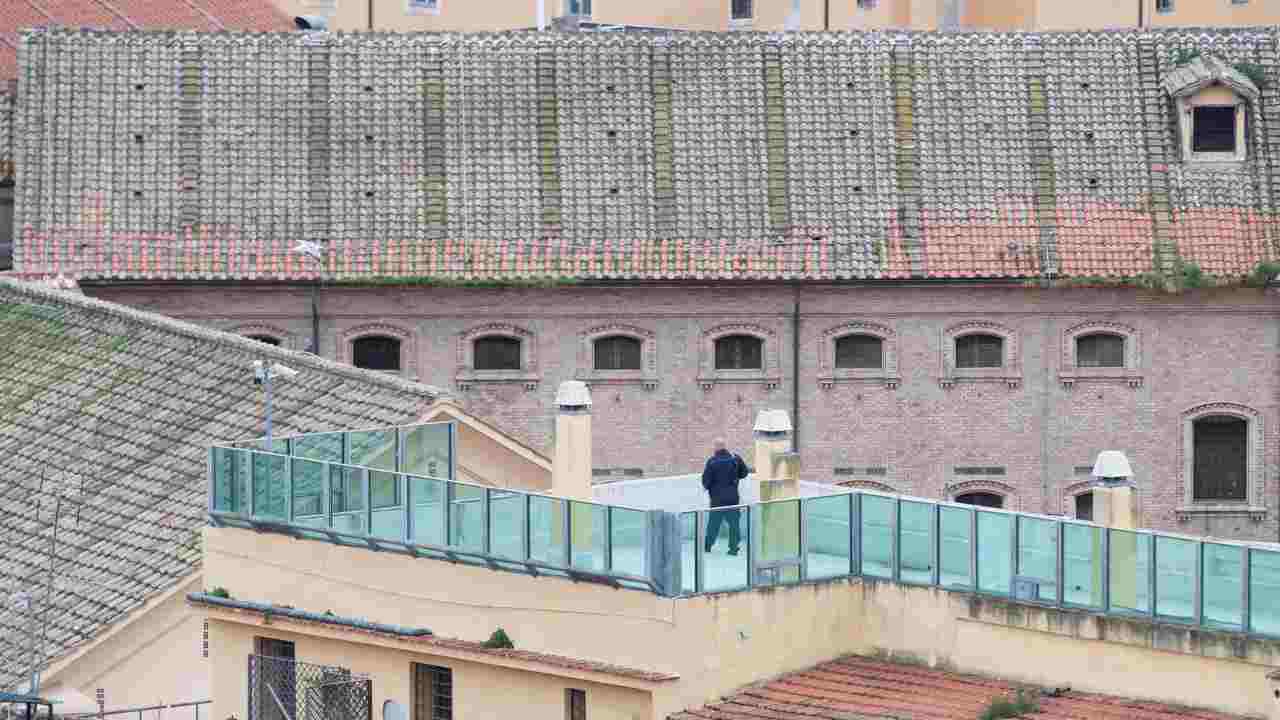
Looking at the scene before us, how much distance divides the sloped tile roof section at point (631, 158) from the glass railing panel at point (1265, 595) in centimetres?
3205

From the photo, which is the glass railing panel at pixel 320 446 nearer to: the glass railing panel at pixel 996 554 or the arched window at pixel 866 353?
the glass railing panel at pixel 996 554

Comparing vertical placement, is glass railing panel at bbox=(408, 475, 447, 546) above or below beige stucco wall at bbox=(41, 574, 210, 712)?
above

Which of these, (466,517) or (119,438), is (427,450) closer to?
(466,517)

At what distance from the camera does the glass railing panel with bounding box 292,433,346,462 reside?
4838 cm

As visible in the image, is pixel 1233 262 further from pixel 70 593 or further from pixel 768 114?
pixel 70 593

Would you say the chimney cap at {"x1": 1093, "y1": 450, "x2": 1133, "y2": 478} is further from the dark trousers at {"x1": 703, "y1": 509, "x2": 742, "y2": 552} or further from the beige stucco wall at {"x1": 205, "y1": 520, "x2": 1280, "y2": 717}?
the dark trousers at {"x1": 703, "y1": 509, "x2": 742, "y2": 552}

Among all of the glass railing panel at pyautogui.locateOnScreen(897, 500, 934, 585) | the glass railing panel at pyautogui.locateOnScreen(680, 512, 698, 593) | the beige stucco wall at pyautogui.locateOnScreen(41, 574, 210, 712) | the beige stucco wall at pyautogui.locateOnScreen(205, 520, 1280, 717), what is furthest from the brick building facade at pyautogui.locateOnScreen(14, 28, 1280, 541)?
the glass railing panel at pyautogui.locateOnScreen(680, 512, 698, 593)

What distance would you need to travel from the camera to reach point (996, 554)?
43406 mm

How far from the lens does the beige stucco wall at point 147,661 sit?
51.5 meters

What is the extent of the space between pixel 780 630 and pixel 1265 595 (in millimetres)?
5241

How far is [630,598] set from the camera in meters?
42.8

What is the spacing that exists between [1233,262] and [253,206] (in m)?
16.7

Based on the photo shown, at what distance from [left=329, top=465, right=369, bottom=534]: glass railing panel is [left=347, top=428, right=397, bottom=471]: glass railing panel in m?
1.61

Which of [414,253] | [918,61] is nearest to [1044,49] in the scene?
[918,61]
